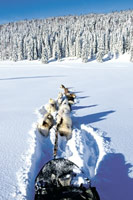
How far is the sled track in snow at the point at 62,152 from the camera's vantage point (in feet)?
17.9

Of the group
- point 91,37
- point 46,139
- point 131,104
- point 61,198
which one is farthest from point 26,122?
point 91,37

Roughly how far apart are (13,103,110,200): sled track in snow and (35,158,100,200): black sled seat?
382 millimetres

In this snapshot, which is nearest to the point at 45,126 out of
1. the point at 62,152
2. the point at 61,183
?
the point at 62,152

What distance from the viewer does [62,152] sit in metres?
7.53

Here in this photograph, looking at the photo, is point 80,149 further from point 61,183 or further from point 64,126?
point 61,183

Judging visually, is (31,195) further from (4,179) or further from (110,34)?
(110,34)

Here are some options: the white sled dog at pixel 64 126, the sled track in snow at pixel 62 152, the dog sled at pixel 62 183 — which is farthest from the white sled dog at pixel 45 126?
the dog sled at pixel 62 183

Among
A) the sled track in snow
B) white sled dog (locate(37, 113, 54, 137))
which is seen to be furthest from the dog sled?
white sled dog (locate(37, 113, 54, 137))

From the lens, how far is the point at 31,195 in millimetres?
5164

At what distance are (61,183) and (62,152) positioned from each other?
86.7 inches

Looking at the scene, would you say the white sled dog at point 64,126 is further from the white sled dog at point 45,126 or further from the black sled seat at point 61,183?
the black sled seat at point 61,183

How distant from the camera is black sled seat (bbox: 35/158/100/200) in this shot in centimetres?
452

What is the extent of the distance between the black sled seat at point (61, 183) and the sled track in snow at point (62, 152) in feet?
1.25

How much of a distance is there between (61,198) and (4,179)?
1.65m
